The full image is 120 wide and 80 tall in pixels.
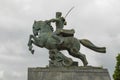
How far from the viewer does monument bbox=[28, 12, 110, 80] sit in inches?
811

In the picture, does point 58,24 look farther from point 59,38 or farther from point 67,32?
point 59,38

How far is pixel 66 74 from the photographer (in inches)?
811

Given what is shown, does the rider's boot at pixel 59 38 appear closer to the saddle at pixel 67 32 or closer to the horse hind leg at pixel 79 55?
the saddle at pixel 67 32

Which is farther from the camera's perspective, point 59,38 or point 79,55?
Answer: point 79,55

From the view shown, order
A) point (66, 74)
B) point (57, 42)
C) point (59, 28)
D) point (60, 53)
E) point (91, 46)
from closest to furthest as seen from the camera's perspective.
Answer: point (66, 74)
point (57, 42)
point (60, 53)
point (59, 28)
point (91, 46)

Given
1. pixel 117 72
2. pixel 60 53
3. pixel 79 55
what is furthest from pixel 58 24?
pixel 117 72

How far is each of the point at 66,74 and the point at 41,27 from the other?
104 inches

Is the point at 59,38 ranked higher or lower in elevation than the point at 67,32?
lower

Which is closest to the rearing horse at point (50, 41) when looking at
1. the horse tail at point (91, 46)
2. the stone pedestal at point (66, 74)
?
the horse tail at point (91, 46)

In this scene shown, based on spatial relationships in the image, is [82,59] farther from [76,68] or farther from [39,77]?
[39,77]

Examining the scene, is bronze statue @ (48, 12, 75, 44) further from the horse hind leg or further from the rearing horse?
the horse hind leg

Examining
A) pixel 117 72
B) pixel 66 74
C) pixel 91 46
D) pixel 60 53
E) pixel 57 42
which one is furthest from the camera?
pixel 117 72

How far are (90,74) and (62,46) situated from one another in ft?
6.11

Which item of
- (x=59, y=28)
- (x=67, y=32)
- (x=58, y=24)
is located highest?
(x=58, y=24)
